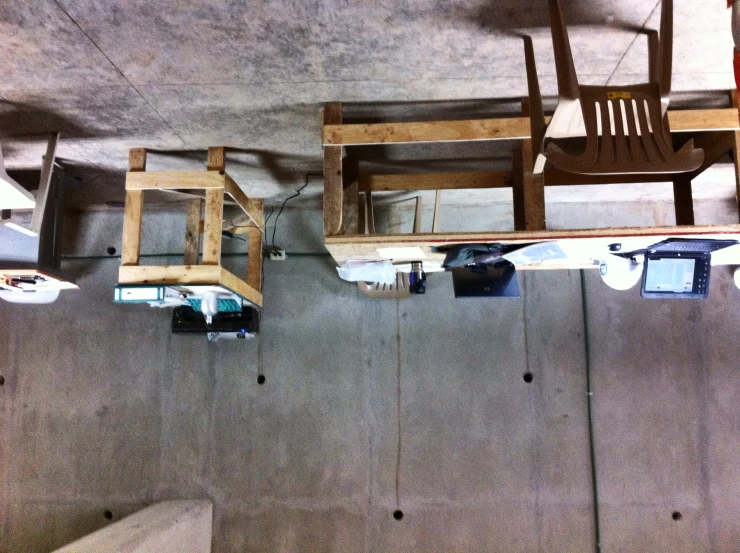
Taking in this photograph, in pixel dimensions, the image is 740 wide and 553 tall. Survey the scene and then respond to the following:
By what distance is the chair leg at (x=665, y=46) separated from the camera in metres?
1.40

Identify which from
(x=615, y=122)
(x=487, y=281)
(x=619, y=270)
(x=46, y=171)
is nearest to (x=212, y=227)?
(x=46, y=171)

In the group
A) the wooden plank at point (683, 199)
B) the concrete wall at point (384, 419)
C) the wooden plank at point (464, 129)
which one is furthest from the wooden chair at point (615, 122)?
the concrete wall at point (384, 419)

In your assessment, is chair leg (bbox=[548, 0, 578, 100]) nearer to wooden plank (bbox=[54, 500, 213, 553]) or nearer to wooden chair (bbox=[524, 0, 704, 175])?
wooden chair (bbox=[524, 0, 704, 175])

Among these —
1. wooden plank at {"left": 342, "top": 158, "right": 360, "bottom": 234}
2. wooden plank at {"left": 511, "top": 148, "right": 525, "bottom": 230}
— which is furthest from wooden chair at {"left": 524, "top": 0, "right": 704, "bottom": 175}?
wooden plank at {"left": 342, "top": 158, "right": 360, "bottom": 234}

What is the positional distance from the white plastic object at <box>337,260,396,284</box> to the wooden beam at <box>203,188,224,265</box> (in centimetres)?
57

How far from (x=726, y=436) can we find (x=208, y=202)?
3051 millimetres

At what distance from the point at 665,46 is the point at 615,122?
0.79ft

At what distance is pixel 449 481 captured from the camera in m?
3.07

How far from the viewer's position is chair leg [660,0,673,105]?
1.40m

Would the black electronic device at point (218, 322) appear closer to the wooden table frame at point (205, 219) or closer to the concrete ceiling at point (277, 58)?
the wooden table frame at point (205, 219)

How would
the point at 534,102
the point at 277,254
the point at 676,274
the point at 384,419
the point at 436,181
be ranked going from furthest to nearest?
the point at 277,254 → the point at 384,419 → the point at 436,181 → the point at 676,274 → the point at 534,102

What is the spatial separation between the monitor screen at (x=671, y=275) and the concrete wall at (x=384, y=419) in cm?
103

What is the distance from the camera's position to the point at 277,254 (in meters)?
3.32

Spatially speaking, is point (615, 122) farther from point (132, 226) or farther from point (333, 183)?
point (132, 226)
